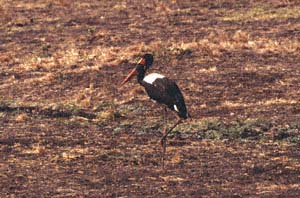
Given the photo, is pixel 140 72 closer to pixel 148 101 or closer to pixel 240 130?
pixel 240 130

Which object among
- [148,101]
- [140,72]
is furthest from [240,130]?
[148,101]

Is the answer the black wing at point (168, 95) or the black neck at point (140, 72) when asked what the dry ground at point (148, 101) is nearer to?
the black wing at point (168, 95)

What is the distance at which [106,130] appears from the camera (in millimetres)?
20469

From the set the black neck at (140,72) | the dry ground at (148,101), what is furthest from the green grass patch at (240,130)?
the black neck at (140,72)

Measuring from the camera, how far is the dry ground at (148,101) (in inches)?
623

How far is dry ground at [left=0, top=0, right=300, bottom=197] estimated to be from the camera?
15.8 meters

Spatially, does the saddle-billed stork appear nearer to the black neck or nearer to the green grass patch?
the black neck

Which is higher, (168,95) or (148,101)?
(148,101)

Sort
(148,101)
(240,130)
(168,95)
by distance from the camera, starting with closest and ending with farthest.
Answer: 1. (168,95)
2. (240,130)
3. (148,101)

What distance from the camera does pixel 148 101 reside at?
2312cm

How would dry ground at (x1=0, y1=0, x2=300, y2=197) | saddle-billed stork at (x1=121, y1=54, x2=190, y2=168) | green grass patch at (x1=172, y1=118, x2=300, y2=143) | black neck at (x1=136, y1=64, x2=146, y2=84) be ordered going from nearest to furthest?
dry ground at (x1=0, y1=0, x2=300, y2=197) < saddle-billed stork at (x1=121, y1=54, x2=190, y2=168) < black neck at (x1=136, y1=64, x2=146, y2=84) < green grass patch at (x1=172, y1=118, x2=300, y2=143)

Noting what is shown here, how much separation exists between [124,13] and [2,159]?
21.8m

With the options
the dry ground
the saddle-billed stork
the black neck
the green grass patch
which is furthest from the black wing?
the green grass patch

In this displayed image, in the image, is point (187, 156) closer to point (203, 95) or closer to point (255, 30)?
point (203, 95)
